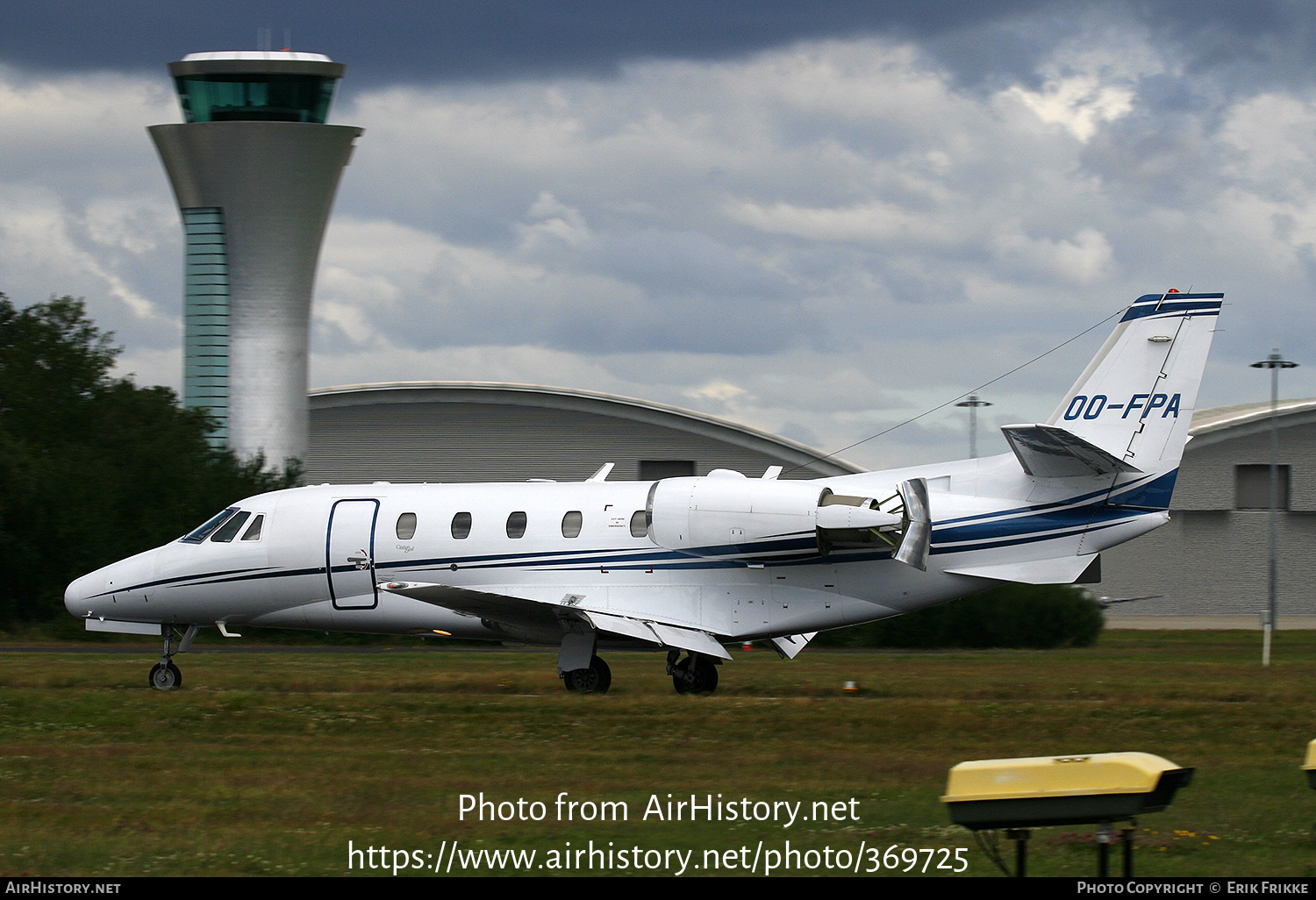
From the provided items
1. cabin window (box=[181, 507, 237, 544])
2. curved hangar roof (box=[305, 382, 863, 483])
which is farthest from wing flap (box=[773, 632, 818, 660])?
curved hangar roof (box=[305, 382, 863, 483])

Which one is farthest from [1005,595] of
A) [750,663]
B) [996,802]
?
[996,802]

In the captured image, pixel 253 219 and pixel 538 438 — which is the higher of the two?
pixel 253 219

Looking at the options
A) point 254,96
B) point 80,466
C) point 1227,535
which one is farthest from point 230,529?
point 1227,535

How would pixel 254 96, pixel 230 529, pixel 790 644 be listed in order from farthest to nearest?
pixel 254 96
pixel 230 529
pixel 790 644

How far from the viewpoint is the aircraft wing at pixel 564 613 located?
59.3 ft

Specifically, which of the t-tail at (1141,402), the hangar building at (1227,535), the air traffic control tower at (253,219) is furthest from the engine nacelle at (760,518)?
the hangar building at (1227,535)

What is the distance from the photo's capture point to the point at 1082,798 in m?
6.55

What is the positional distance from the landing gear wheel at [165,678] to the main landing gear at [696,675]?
6755 mm

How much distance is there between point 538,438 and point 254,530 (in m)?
28.3

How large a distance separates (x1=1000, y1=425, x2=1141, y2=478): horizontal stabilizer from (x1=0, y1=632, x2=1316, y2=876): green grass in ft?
9.64

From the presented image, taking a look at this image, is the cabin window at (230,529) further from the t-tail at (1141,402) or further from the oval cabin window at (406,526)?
the t-tail at (1141,402)

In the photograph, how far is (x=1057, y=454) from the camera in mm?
17672

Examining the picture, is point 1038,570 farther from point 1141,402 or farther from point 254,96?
point 254,96

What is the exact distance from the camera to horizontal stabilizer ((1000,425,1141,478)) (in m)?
17.0
